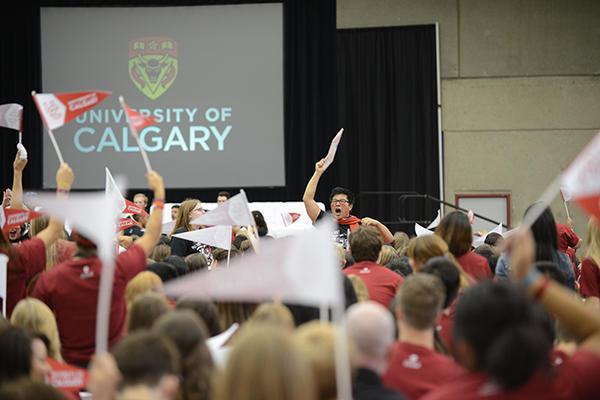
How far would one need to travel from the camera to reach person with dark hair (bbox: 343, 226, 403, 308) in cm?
381

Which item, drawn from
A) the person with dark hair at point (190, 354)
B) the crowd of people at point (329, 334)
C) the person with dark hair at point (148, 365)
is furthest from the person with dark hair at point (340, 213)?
the person with dark hair at point (148, 365)

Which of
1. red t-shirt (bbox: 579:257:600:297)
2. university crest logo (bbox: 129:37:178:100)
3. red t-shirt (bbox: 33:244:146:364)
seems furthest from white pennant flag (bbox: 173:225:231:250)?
university crest logo (bbox: 129:37:178:100)

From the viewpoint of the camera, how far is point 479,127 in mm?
13000

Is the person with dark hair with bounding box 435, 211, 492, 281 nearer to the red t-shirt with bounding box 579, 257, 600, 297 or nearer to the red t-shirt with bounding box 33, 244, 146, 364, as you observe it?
the red t-shirt with bounding box 579, 257, 600, 297

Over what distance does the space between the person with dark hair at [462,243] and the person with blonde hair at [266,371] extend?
90.8 inches

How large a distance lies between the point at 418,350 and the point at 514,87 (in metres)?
11.4

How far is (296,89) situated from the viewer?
12805 millimetres

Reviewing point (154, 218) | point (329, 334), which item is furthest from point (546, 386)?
point (154, 218)

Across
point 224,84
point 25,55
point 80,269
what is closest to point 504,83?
point 224,84

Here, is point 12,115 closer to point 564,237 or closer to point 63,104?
point 63,104

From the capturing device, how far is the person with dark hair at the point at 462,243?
3787 millimetres

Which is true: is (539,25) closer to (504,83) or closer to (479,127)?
(504,83)

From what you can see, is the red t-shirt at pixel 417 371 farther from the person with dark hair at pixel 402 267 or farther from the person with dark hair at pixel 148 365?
the person with dark hair at pixel 402 267

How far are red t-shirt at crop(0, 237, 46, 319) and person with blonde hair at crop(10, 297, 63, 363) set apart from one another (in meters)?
0.77
